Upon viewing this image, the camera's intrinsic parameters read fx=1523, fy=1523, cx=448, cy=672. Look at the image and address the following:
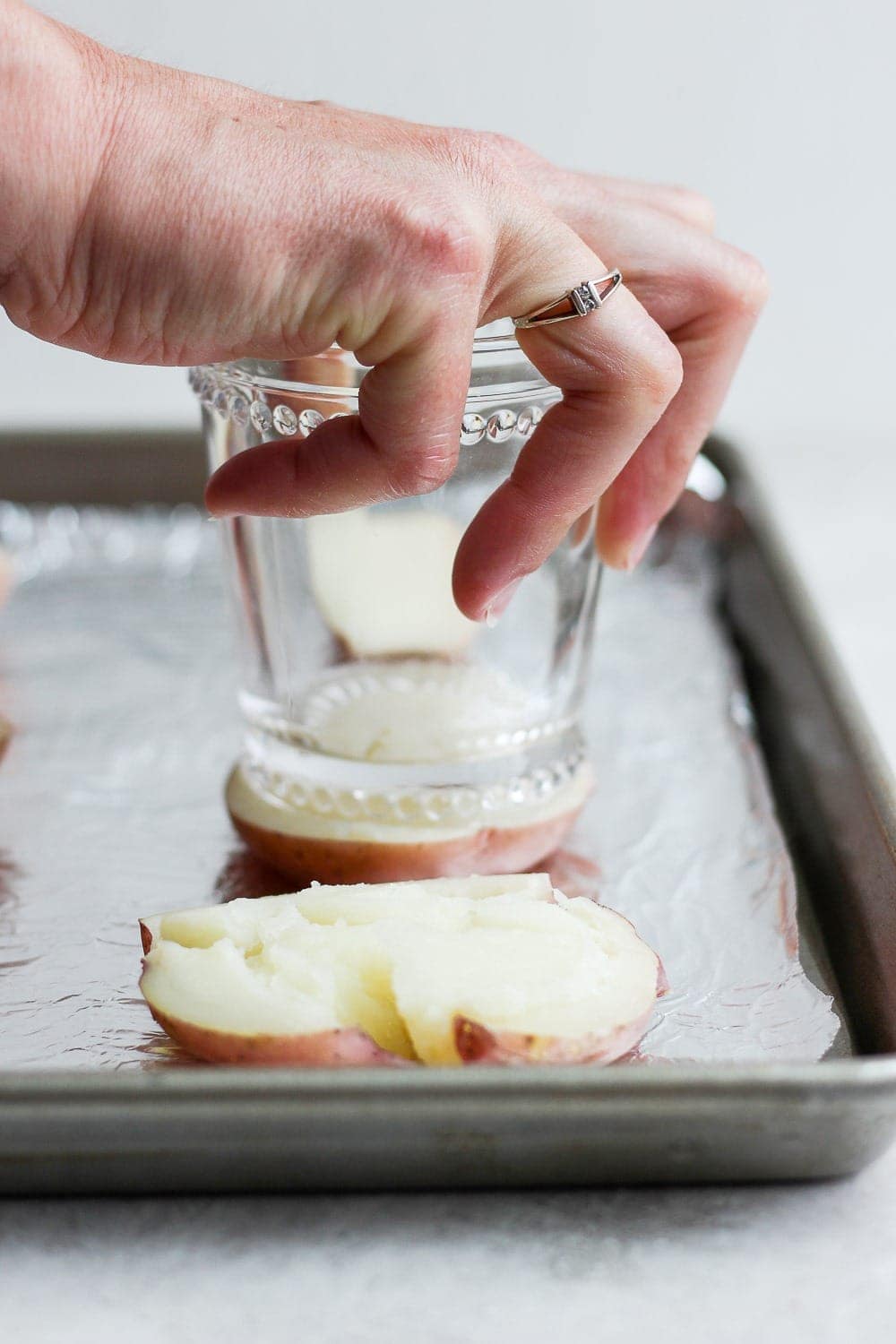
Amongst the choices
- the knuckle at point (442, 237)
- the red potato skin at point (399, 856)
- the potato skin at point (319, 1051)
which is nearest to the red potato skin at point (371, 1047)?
the potato skin at point (319, 1051)

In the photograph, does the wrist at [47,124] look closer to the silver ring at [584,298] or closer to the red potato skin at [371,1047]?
the silver ring at [584,298]

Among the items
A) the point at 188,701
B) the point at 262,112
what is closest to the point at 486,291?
the point at 262,112

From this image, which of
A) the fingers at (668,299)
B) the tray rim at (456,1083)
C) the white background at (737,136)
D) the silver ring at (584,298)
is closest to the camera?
the tray rim at (456,1083)

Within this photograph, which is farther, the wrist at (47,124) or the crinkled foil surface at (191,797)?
the crinkled foil surface at (191,797)

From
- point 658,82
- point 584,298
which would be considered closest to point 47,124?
point 584,298

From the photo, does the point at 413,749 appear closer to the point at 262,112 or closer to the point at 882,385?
the point at 262,112

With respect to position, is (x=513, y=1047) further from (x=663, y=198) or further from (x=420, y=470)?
(x=663, y=198)

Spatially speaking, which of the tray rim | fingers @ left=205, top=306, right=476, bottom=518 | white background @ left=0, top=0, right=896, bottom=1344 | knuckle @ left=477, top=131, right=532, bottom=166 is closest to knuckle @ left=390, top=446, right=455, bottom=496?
fingers @ left=205, top=306, right=476, bottom=518

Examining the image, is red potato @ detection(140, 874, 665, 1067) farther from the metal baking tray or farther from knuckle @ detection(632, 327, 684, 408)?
knuckle @ detection(632, 327, 684, 408)
